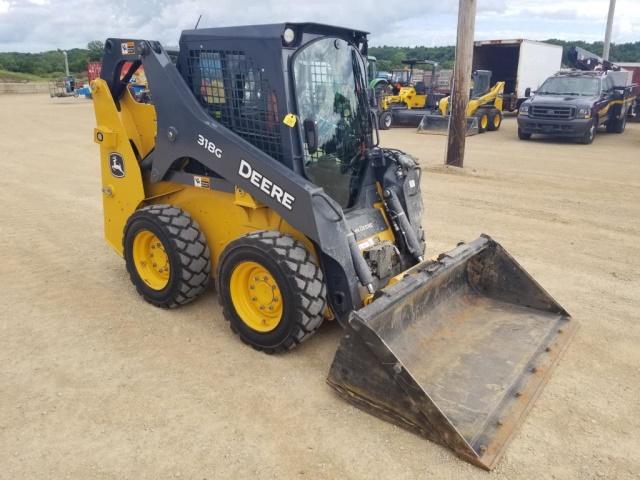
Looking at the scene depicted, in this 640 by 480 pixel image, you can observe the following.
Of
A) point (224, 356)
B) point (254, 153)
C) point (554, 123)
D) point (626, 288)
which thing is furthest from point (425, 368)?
point (554, 123)

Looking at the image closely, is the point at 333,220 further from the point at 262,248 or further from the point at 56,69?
the point at 56,69

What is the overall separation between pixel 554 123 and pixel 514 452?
13.3m

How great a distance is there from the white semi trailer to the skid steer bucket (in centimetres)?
588

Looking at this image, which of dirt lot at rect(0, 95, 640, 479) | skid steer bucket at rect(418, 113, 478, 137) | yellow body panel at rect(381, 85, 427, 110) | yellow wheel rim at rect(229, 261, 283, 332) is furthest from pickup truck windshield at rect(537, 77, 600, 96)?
yellow wheel rim at rect(229, 261, 283, 332)

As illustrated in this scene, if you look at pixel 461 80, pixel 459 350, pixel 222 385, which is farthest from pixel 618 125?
pixel 222 385

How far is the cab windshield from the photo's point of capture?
3.83 meters

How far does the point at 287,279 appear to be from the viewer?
136 inches

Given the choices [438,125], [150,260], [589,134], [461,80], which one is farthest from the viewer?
[438,125]

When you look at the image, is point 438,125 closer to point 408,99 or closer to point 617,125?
point 408,99

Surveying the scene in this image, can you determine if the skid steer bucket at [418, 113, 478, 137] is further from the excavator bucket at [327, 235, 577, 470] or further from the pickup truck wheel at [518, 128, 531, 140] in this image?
the excavator bucket at [327, 235, 577, 470]

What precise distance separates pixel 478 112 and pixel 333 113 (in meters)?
14.3

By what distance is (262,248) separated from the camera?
11.7 ft

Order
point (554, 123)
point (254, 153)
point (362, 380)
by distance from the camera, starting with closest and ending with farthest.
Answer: point (362, 380)
point (254, 153)
point (554, 123)

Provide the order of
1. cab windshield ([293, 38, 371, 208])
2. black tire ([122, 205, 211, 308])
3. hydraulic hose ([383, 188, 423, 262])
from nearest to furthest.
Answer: cab windshield ([293, 38, 371, 208]) → black tire ([122, 205, 211, 308]) → hydraulic hose ([383, 188, 423, 262])
